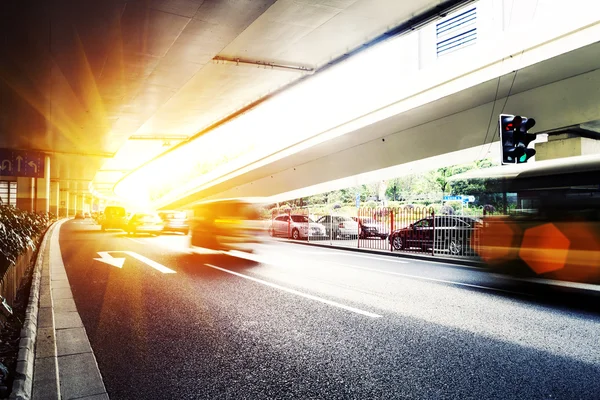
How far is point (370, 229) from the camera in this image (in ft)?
66.4

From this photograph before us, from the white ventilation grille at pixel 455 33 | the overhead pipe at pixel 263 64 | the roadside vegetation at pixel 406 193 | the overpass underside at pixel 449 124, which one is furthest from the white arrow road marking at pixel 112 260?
the roadside vegetation at pixel 406 193

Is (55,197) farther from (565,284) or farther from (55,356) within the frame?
(565,284)

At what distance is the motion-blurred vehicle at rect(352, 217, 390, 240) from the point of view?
19812 millimetres

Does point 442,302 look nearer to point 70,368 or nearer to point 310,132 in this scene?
point 70,368

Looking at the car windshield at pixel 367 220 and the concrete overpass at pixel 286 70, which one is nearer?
the concrete overpass at pixel 286 70

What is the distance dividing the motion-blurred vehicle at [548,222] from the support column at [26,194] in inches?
1548

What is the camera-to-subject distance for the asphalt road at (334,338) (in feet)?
13.1

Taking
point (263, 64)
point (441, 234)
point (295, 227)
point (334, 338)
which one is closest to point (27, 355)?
point (334, 338)

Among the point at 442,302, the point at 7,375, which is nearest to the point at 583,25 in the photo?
A: the point at 442,302

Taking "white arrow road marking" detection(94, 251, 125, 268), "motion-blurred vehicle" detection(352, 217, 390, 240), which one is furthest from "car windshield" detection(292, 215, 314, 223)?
"white arrow road marking" detection(94, 251, 125, 268)

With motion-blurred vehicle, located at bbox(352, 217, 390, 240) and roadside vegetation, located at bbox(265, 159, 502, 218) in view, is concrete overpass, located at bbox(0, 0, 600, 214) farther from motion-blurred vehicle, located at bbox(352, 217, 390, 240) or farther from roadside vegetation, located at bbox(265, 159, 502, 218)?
roadside vegetation, located at bbox(265, 159, 502, 218)

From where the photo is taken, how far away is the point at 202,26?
38.7 feet

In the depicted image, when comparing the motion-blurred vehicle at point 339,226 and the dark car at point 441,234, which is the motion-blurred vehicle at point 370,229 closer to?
the dark car at point 441,234

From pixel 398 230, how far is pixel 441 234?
2.64 metres
